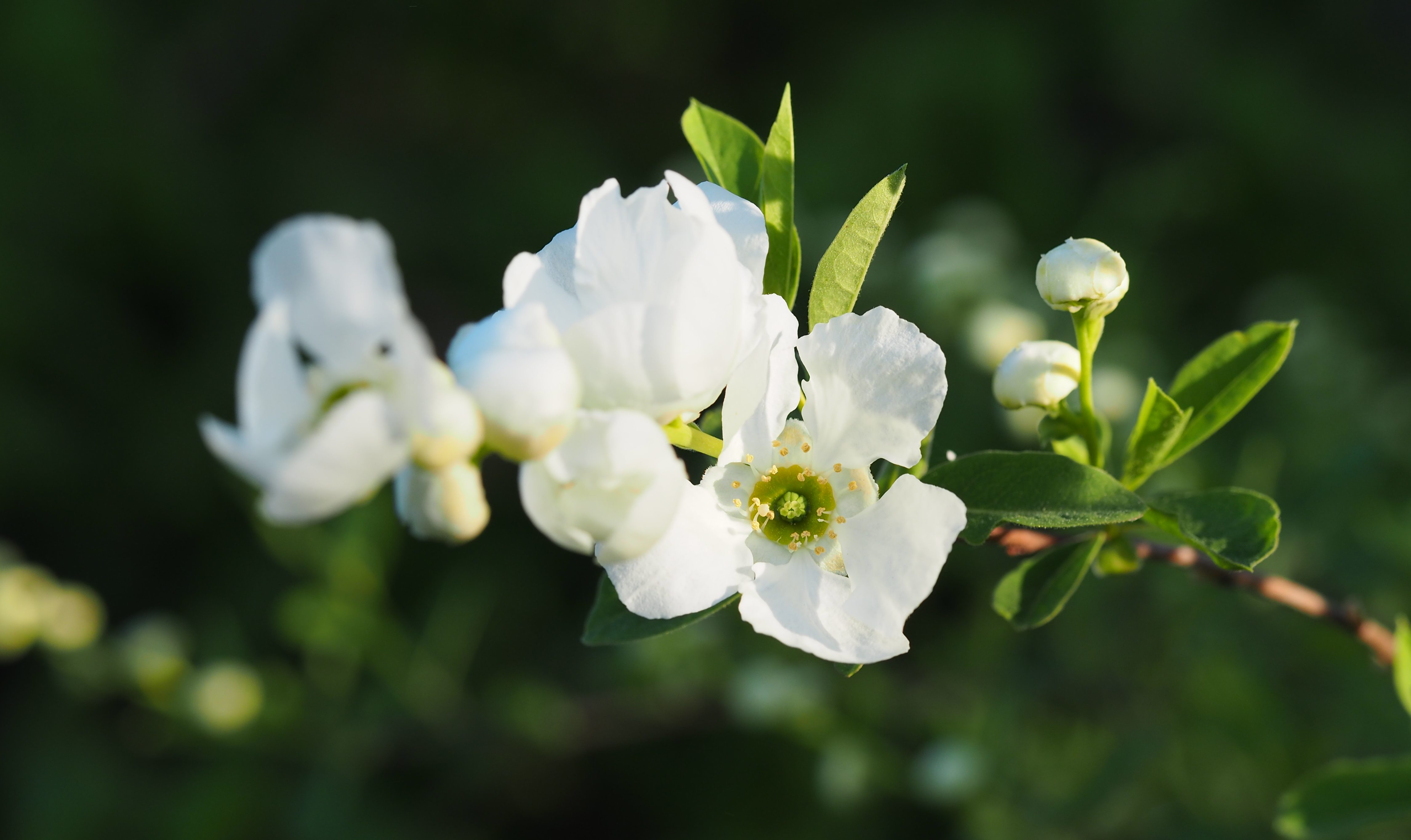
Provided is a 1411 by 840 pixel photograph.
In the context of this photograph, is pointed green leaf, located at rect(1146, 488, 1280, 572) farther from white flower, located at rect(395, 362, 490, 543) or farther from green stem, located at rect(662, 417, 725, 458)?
white flower, located at rect(395, 362, 490, 543)

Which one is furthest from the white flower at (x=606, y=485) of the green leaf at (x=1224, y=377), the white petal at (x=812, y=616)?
the green leaf at (x=1224, y=377)

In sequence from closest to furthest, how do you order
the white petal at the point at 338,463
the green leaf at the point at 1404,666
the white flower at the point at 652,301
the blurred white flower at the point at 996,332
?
1. the white petal at the point at 338,463
2. the white flower at the point at 652,301
3. the green leaf at the point at 1404,666
4. the blurred white flower at the point at 996,332

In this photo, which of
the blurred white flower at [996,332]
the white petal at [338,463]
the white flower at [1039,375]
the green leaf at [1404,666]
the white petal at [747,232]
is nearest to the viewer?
the white petal at [338,463]

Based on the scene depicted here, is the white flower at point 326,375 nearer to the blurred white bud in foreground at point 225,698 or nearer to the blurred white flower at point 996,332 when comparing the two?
the blurred white flower at point 996,332

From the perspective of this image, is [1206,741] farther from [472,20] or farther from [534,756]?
[472,20]

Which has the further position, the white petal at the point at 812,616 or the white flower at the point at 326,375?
the white petal at the point at 812,616

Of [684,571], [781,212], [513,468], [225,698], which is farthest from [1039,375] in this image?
[513,468]

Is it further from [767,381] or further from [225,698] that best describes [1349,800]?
[225,698]
